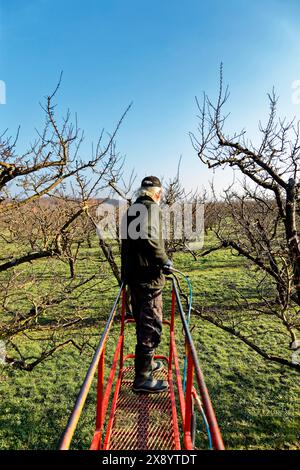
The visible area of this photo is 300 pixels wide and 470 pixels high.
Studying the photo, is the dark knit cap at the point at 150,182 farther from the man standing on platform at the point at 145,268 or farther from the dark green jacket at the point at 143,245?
the dark green jacket at the point at 143,245

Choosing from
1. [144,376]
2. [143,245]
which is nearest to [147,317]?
[144,376]

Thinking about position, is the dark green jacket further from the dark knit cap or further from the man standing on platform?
the dark knit cap

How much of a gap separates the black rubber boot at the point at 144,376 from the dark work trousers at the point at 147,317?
0.08m

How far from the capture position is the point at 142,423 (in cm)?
305

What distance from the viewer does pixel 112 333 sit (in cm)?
1187

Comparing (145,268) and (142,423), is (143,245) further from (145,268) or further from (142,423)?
(142,423)

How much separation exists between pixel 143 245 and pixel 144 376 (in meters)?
1.40

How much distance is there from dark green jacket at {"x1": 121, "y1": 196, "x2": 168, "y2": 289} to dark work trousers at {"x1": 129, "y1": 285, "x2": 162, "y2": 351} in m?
0.09

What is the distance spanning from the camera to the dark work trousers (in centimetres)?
340

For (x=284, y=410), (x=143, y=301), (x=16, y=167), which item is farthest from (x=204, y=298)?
(x=143, y=301)

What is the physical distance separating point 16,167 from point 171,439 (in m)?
4.96

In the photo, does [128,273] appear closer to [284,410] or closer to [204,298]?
[284,410]

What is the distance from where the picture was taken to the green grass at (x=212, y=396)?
21.6ft
